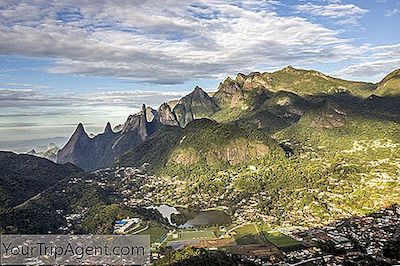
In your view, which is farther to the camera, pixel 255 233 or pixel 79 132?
pixel 79 132

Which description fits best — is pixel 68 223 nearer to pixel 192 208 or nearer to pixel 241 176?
pixel 192 208

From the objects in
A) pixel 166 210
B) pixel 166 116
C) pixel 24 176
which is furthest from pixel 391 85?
pixel 24 176

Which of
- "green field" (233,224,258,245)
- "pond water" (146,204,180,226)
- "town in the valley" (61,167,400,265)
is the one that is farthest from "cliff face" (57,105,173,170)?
"green field" (233,224,258,245)

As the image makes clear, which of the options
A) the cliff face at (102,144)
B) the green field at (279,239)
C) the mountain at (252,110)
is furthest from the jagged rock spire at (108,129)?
the green field at (279,239)

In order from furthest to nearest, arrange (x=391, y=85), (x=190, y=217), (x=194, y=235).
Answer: (x=391, y=85)
(x=190, y=217)
(x=194, y=235)

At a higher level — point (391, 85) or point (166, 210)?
point (391, 85)

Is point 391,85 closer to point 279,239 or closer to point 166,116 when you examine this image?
point 166,116

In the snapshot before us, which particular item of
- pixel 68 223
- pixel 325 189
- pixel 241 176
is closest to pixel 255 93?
pixel 241 176
